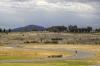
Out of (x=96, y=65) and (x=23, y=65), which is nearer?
(x=23, y=65)

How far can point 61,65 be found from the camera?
61188 mm

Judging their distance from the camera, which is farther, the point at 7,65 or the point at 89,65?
the point at 89,65

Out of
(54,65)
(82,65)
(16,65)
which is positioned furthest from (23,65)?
(82,65)

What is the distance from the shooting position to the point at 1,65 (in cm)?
5891

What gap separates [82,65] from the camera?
204ft

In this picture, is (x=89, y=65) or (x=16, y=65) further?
(x=89, y=65)

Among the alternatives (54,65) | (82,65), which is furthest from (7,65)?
(82,65)

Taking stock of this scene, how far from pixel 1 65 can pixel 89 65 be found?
17224mm

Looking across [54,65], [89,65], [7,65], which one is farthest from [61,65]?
[7,65]

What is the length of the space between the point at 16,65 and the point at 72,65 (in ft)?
35.2

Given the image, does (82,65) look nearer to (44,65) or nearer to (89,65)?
(89,65)

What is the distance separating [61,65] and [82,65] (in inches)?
167

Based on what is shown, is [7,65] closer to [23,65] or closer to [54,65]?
[23,65]

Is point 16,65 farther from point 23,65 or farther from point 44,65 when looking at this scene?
point 44,65
